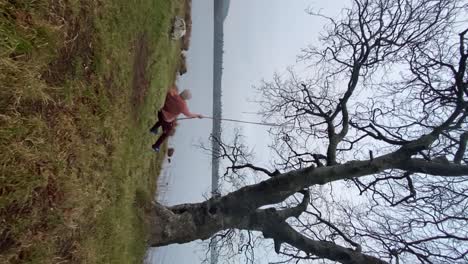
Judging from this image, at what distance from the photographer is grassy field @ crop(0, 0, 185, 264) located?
3.20 metres

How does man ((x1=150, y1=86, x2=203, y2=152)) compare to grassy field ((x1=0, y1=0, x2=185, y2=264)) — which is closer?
grassy field ((x1=0, y1=0, x2=185, y2=264))

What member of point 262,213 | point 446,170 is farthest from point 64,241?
point 446,170

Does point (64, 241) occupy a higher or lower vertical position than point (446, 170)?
lower

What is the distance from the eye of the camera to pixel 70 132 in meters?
4.21

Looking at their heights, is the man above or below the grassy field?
above

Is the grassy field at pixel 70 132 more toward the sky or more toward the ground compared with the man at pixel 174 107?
more toward the ground

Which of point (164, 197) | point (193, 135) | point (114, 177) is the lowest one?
point (114, 177)

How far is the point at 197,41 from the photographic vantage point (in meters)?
18.3

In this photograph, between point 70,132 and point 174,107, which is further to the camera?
point 174,107

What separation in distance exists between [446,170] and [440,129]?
66 cm

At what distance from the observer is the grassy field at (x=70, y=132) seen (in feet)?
10.5

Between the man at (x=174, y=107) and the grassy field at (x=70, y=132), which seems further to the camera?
the man at (x=174, y=107)

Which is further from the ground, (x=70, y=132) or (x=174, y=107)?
(x=174, y=107)

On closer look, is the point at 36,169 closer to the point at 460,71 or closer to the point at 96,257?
the point at 96,257
